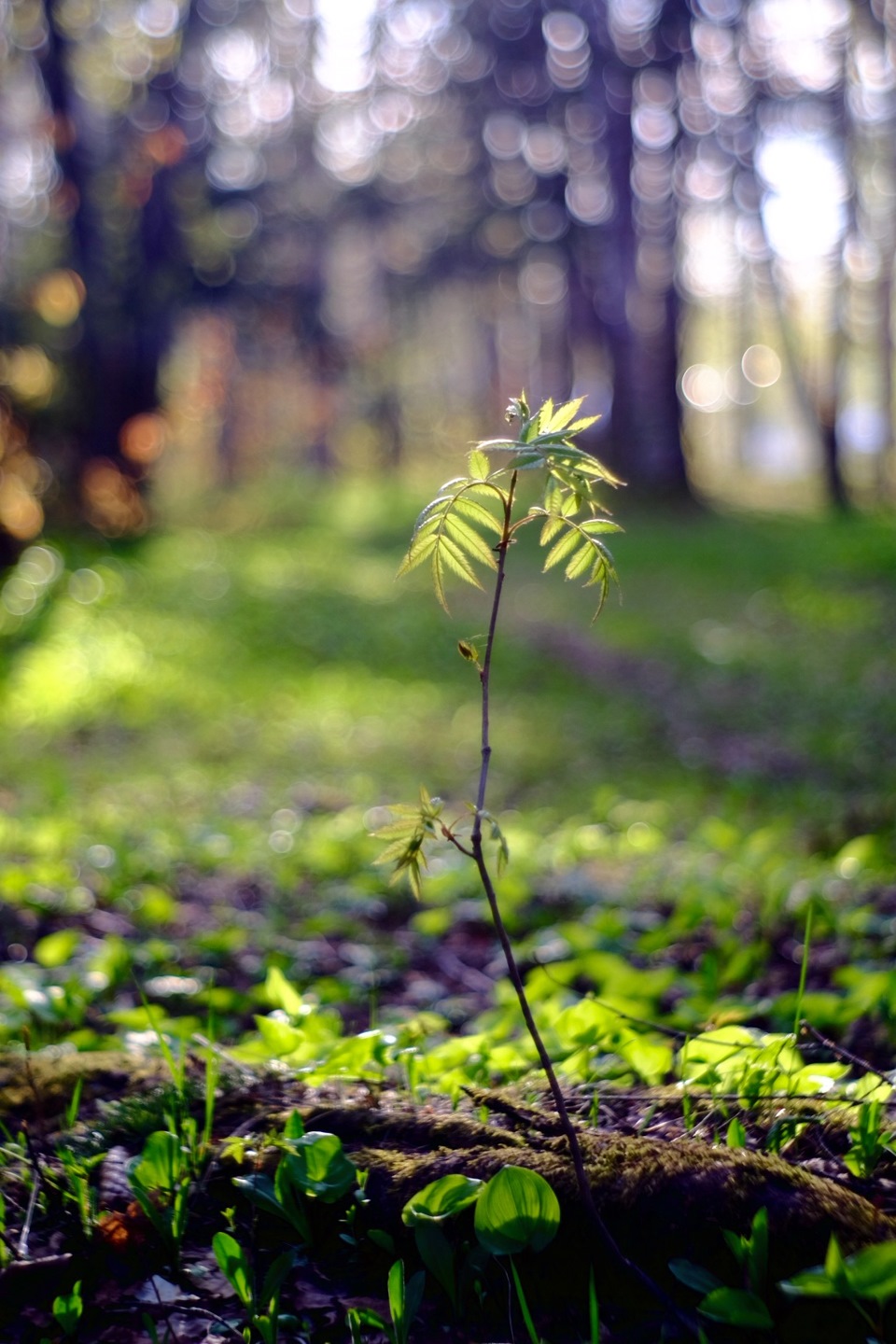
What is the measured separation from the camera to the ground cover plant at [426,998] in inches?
61.7

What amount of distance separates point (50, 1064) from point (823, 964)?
2055mm

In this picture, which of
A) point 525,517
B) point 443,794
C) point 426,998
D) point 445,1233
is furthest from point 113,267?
point 445,1233

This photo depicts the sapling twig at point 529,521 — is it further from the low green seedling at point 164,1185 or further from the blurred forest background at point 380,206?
the blurred forest background at point 380,206

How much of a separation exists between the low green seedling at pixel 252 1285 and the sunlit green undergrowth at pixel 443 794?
1.60 ft

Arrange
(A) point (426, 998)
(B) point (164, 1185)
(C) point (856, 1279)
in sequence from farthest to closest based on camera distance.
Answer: (A) point (426, 998) → (B) point (164, 1185) → (C) point (856, 1279)

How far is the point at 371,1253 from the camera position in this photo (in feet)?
5.45

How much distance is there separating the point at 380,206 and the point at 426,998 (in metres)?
23.2

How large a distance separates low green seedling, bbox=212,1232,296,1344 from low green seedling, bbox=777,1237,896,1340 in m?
0.70

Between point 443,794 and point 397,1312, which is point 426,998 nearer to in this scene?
point 397,1312

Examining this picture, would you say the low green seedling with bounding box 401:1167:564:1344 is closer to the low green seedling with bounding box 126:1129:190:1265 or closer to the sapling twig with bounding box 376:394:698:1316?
the sapling twig with bounding box 376:394:698:1316

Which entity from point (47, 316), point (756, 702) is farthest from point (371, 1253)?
point (47, 316)

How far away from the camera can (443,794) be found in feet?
21.0

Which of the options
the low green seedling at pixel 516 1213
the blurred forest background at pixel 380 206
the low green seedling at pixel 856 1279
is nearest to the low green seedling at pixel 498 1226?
the low green seedling at pixel 516 1213

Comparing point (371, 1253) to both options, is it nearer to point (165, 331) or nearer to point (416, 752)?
point (416, 752)
